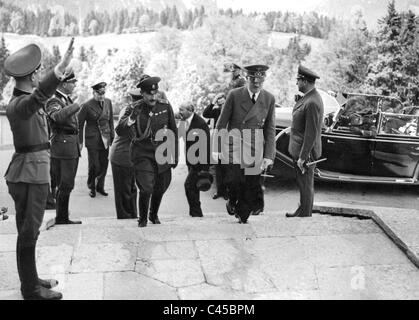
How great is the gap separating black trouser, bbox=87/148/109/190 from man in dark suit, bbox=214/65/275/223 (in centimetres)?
326

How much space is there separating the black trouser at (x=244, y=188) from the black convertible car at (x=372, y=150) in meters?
3.07

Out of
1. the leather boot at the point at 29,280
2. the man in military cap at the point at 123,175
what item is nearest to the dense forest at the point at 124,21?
the man in military cap at the point at 123,175

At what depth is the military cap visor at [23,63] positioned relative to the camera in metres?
3.48

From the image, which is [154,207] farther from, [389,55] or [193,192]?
[389,55]

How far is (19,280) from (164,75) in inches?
2456

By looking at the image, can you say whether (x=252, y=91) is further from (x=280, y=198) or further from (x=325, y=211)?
(x=280, y=198)

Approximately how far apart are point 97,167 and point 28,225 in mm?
4681

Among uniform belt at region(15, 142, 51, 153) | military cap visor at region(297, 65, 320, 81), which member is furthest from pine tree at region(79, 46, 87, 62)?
uniform belt at region(15, 142, 51, 153)

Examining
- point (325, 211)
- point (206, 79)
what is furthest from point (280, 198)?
point (206, 79)

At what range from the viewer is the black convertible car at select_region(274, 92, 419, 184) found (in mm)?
8266

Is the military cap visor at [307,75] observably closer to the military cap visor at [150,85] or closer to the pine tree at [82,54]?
the military cap visor at [150,85]

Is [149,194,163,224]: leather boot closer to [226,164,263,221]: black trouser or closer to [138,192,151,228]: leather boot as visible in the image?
[138,192,151,228]: leather boot

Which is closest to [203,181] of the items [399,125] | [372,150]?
[372,150]

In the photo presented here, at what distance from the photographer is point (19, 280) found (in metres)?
3.77
